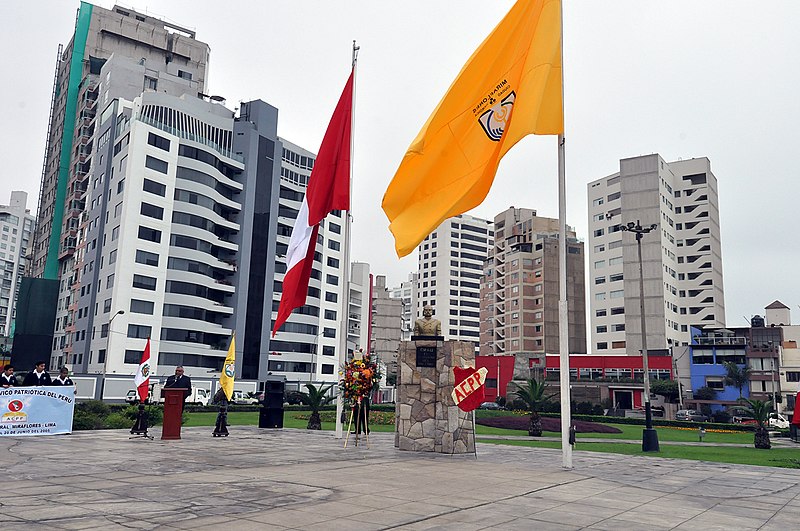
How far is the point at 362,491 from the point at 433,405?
8.45 meters

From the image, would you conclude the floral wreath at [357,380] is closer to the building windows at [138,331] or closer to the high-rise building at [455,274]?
the building windows at [138,331]

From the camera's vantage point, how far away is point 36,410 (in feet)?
68.7

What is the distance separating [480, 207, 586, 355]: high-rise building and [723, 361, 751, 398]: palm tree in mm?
29713

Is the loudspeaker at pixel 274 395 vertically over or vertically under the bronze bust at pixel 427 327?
under

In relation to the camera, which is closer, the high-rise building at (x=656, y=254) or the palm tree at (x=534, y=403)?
the palm tree at (x=534, y=403)

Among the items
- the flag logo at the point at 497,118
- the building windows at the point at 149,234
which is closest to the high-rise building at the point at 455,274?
the building windows at the point at 149,234

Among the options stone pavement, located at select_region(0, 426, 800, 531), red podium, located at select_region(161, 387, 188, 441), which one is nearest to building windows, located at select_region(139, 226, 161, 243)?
red podium, located at select_region(161, 387, 188, 441)

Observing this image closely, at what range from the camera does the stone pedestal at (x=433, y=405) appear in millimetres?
18500

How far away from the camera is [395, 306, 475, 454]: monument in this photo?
60.7ft

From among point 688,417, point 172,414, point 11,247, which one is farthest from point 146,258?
point 11,247

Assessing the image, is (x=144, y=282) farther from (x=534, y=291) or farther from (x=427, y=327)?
(x=534, y=291)

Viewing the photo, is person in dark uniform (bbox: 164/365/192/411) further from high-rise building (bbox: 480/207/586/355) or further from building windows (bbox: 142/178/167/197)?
high-rise building (bbox: 480/207/586/355)

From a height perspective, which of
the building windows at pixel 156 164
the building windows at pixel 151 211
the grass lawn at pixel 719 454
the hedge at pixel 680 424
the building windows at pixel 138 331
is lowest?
the hedge at pixel 680 424

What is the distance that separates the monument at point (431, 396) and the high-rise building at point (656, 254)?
259ft
